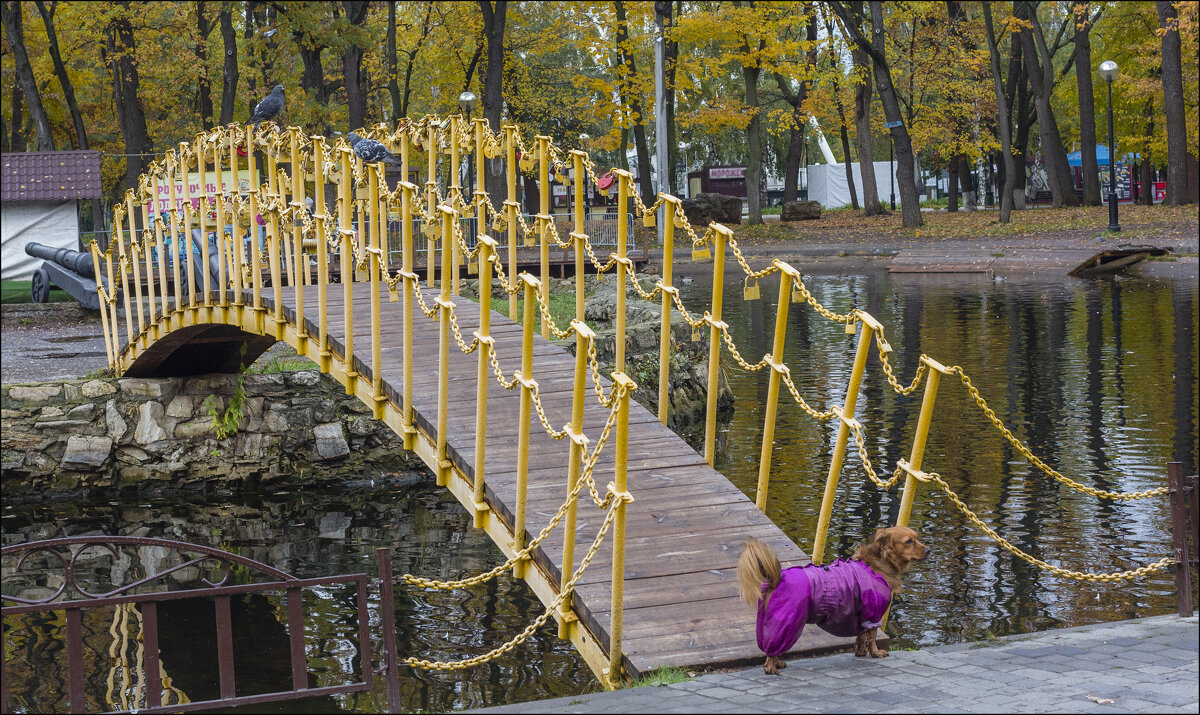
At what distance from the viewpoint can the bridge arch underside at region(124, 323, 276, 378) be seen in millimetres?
14414

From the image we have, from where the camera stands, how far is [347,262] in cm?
1027

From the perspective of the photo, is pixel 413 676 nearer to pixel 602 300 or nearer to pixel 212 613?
pixel 212 613

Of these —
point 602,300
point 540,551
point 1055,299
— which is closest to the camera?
point 540,551

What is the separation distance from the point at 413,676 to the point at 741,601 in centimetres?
322

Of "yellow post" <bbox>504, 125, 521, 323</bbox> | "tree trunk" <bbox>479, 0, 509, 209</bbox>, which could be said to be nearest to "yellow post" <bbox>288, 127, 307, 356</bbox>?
"yellow post" <bbox>504, 125, 521, 323</bbox>

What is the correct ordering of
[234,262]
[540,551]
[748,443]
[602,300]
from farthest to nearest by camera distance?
1. [602,300]
2. [748,443]
3. [234,262]
4. [540,551]

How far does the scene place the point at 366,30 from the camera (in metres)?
28.0

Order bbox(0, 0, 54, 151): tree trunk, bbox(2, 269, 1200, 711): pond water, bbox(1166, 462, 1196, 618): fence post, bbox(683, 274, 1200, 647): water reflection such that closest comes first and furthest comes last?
bbox(1166, 462, 1196, 618): fence post
bbox(2, 269, 1200, 711): pond water
bbox(683, 274, 1200, 647): water reflection
bbox(0, 0, 54, 151): tree trunk

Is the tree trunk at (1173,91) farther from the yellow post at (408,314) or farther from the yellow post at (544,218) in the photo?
the yellow post at (408,314)

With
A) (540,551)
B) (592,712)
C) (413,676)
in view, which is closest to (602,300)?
(413,676)

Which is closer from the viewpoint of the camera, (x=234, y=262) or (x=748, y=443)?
(x=234, y=262)

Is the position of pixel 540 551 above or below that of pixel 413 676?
above

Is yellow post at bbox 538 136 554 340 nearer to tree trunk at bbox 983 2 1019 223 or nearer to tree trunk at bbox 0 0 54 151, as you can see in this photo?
tree trunk at bbox 0 0 54 151

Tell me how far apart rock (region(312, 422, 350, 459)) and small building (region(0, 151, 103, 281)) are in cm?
1338
